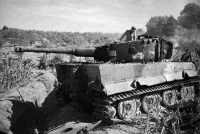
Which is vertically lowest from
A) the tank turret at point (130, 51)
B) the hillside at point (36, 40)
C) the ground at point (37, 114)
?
the ground at point (37, 114)

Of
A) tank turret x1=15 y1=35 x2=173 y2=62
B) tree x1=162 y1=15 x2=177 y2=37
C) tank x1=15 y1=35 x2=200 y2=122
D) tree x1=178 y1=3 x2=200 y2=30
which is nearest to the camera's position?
tank x1=15 y1=35 x2=200 y2=122

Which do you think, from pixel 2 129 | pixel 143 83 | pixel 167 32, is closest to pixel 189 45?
pixel 167 32

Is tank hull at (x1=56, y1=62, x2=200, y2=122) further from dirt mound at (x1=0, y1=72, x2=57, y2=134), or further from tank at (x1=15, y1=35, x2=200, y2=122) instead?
dirt mound at (x1=0, y1=72, x2=57, y2=134)

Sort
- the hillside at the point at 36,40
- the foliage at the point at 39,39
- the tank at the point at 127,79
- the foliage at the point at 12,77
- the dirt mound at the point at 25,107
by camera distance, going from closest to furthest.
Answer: the tank at the point at 127,79, the dirt mound at the point at 25,107, the foliage at the point at 12,77, the hillside at the point at 36,40, the foliage at the point at 39,39

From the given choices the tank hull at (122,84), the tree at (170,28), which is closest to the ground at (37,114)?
the tank hull at (122,84)

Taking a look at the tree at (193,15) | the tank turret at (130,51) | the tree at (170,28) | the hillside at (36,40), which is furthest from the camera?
the tree at (170,28)

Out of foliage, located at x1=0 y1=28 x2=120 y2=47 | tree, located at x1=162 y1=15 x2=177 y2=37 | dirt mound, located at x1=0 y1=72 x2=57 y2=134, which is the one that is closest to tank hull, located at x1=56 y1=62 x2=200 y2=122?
dirt mound, located at x1=0 y1=72 x2=57 y2=134

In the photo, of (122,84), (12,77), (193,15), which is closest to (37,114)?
(12,77)

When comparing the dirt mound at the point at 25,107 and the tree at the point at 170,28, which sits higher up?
the tree at the point at 170,28

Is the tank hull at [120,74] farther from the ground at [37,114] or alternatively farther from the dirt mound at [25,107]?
the dirt mound at [25,107]

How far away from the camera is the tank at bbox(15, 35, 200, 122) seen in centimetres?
555

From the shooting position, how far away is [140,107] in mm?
6844

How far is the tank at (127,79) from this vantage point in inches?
218

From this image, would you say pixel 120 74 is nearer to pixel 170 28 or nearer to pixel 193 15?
pixel 193 15
